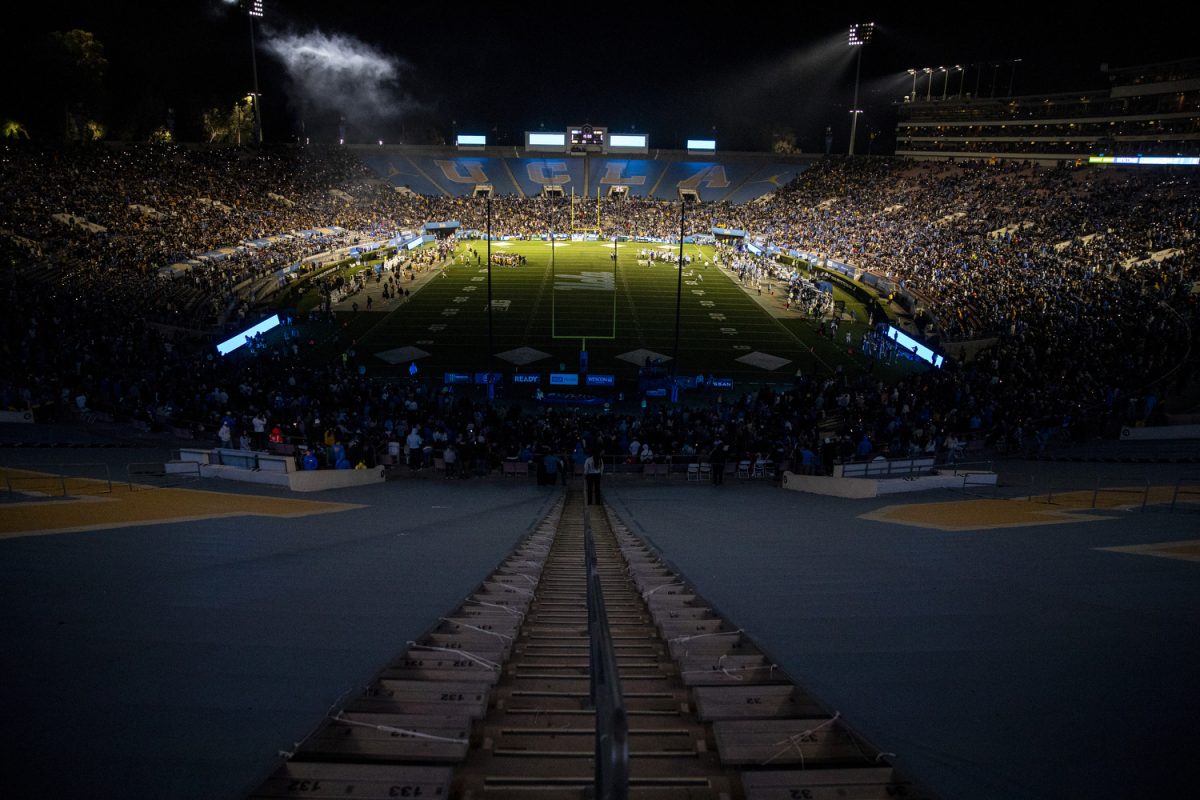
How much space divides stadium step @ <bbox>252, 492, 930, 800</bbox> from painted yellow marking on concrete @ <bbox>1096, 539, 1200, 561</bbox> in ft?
15.7

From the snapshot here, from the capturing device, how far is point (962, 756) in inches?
122

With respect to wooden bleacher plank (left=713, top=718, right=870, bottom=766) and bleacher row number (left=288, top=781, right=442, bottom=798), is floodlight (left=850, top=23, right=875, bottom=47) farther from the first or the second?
bleacher row number (left=288, top=781, right=442, bottom=798)

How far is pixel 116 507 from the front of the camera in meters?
9.11

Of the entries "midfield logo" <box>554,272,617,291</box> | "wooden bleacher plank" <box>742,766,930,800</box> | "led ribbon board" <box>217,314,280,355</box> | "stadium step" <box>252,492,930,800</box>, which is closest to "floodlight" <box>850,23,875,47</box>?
"midfield logo" <box>554,272,617,291</box>

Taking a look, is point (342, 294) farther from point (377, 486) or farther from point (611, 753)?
point (611, 753)

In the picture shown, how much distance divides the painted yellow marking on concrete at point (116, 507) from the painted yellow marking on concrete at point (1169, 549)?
994 cm

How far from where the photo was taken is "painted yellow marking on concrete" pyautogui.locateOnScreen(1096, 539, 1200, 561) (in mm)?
6516

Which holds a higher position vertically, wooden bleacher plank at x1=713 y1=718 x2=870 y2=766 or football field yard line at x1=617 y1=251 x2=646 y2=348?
football field yard line at x1=617 y1=251 x2=646 y2=348

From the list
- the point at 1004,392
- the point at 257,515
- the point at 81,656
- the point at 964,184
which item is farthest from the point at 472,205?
the point at 81,656

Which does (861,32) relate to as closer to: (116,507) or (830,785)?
(116,507)

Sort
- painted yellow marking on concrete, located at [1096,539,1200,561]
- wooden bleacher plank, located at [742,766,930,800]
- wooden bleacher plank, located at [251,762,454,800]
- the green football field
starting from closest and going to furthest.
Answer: wooden bleacher plank, located at [251,762,454,800], wooden bleacher plank, located at [742,766,930,800], painted yellow marking on concrete, located at [1096,539,1200,561], the green football field

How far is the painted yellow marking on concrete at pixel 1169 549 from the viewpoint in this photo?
652 centimetres

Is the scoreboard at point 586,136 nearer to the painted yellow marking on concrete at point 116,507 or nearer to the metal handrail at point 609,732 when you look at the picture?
the painted yellow marking on concrete at point 116,507

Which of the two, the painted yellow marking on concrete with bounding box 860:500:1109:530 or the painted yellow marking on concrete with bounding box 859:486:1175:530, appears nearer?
the painted yellow marking on concrete with bounding box 860:500:1109:530
